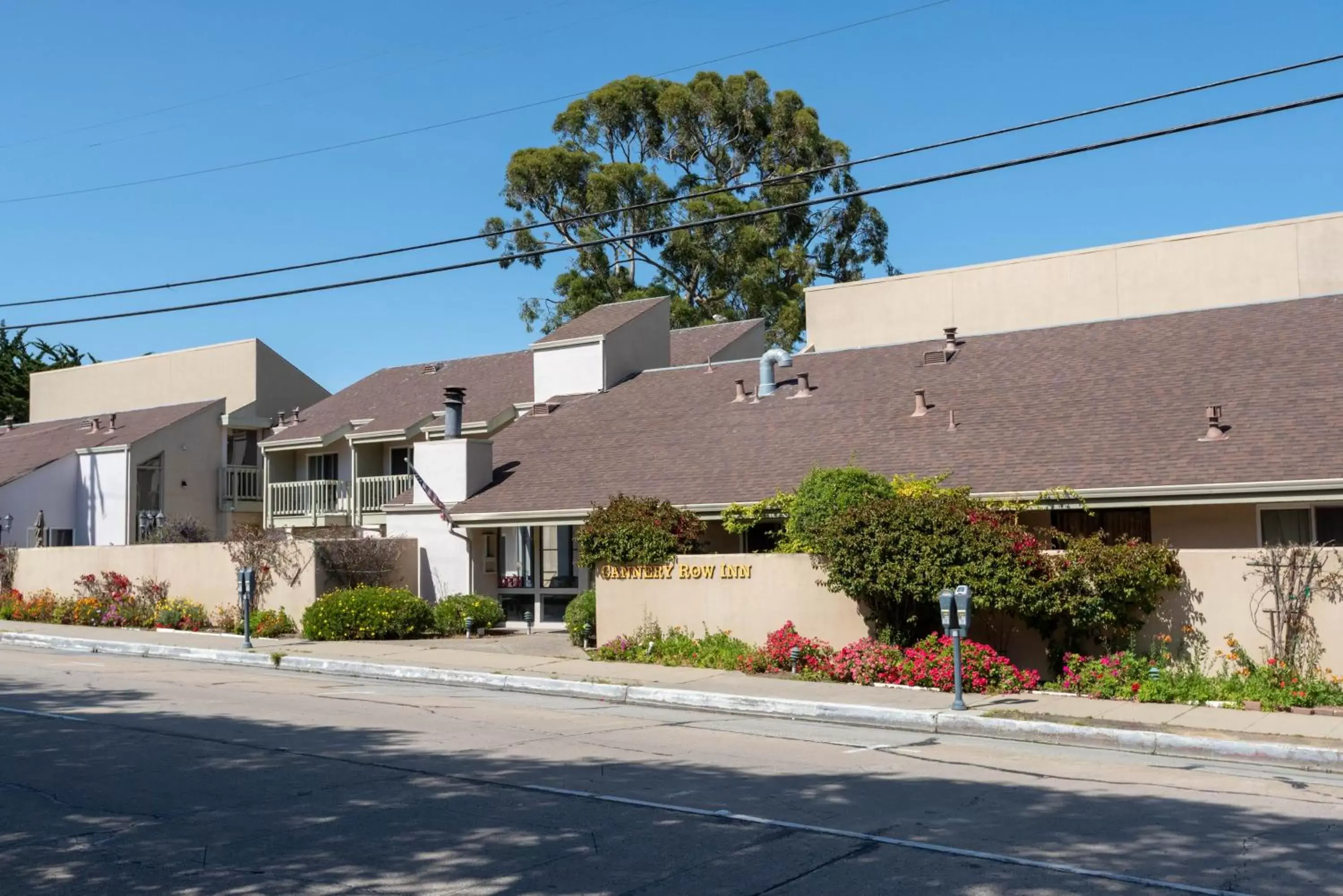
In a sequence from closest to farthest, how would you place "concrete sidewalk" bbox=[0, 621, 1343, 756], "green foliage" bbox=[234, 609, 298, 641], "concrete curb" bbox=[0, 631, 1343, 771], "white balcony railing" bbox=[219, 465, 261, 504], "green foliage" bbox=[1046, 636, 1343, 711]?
"concrete curb" bbox=[0, 631, 1343, 771]
"concrete sidewalk" bbox=[0, 621, 1343, 756]
"green foliage" bbox=[1046, 636, 1343, 711]
"green foliage" bbox=[234, 609, 298, 641]
"white balcony railing" bbox=[219, 465, 261, 504]

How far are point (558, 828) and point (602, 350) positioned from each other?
2224 centimetres

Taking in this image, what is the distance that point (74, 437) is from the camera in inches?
1658

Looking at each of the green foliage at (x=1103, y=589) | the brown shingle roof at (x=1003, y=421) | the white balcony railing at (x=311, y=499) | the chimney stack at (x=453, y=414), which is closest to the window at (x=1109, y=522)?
the brown shingle roof at (x=1003, y=421)

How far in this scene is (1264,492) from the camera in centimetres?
1628

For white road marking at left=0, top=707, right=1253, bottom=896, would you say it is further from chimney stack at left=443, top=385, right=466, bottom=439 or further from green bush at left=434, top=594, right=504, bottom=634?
chimney stack at left=443, top=385, right=466, bottom=439

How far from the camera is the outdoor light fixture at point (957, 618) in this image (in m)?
14.4

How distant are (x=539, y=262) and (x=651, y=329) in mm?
20674

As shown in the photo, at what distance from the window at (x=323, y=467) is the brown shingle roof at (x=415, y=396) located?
0.99 m

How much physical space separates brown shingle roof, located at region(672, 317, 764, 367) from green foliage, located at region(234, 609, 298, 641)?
39.6ft

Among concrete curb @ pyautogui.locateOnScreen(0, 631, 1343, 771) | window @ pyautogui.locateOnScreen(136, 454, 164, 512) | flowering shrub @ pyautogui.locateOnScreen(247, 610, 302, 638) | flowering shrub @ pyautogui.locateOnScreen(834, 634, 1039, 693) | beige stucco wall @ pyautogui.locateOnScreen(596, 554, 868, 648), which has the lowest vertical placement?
concrete curb @ pyautogui.locateOnScreen(0, 631, 1343, 771)

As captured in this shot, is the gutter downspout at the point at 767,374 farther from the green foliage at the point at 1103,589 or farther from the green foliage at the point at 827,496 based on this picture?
the green foliage at the point at 1103,589

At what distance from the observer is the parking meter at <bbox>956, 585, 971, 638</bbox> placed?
14.4 meters

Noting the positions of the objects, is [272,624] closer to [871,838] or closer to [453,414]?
[453,414]

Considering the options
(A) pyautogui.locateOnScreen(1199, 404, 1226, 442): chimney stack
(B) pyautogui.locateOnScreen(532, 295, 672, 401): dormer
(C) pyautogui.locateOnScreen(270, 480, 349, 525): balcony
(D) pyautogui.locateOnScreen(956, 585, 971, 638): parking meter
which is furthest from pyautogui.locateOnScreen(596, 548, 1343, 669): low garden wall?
(C) pyautogui.locateOnScreen(270, 480, 349, 525): balcony
